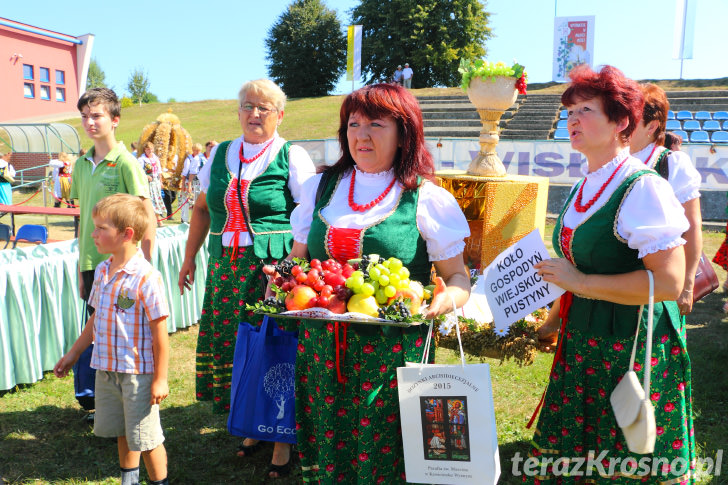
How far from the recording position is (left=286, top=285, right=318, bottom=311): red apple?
189 centimetres

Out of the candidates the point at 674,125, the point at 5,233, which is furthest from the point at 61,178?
the point at 674,125

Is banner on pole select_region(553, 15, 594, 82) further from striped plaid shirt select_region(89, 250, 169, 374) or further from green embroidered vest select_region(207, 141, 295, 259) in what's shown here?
striped plaid shirt select_region(89, 250, 169, 374)

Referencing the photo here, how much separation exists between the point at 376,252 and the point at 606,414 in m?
0.94

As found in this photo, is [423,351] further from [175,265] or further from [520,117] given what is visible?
[520,117]

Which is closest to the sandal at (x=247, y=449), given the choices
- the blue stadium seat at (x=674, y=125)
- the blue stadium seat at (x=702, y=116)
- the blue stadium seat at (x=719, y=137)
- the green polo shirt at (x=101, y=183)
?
the green polo shirt at (x=101, y=183)

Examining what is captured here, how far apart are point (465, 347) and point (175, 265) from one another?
3374 mm

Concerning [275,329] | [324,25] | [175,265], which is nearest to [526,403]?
[275,329]

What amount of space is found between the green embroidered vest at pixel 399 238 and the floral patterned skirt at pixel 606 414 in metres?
0.60

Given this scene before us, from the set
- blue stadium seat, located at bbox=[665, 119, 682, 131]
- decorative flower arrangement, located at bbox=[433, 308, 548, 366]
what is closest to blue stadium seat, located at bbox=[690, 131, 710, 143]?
blue stadium seat, located at bbox=[665, 119, 682, 131]

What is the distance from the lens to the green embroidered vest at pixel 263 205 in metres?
3.01

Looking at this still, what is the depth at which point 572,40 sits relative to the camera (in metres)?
34.8

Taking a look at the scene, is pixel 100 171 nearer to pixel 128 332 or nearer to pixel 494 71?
pixel 128 332

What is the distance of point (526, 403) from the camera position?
407cm

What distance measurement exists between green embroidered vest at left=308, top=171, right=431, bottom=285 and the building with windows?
1352 inches
